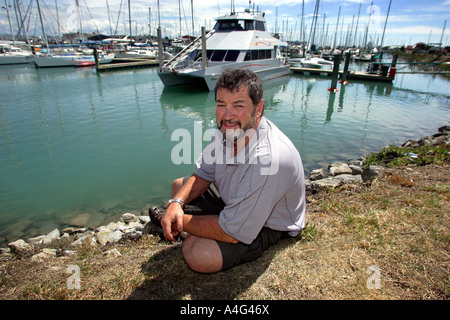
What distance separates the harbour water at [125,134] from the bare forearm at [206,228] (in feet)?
11.8

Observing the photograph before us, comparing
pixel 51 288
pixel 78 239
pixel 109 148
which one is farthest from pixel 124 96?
pixel 51 288

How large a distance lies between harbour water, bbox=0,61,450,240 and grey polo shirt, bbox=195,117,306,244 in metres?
3.88

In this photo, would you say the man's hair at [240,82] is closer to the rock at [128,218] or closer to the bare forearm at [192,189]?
the bare forearm at [192,189]

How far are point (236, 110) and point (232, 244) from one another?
1057 mm

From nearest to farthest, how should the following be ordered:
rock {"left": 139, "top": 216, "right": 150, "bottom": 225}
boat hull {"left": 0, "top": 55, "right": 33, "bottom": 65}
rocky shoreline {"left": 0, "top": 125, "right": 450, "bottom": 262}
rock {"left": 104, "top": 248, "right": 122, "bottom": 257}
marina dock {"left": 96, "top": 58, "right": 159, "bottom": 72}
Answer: rock {"left": 104, "top": 248, "right": 122, "bottom": 257}, rocky shoreline {"left": 0, "top": 125, "right": 450, "bottom": 262}, rock {"left": 139, "top": 216, "right": 150, "bottom": 225}, marina dock {"left": 96, "top": 58, "right": 159, "bottom": 72}, boat hull {"left": 0, "top": 55, "right": 33, "bottom": 65}

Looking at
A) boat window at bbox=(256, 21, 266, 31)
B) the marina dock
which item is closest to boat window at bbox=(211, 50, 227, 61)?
boat window at bbox=(256, 21, 266, 31)

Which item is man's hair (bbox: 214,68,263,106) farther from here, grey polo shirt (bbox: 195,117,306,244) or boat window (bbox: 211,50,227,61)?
boat window (bbox: 211,50,227,61)

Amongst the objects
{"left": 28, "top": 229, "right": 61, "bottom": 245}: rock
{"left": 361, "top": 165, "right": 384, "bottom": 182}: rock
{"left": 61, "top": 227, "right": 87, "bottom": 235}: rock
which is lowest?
{"left": 61, "top": 227, "right": 87, "bottom": 235}: rock

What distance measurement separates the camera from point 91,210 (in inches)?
209

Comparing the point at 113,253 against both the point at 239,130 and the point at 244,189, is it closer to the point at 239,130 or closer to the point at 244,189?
the point at 244,189

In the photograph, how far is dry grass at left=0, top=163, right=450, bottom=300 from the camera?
6.45 feet

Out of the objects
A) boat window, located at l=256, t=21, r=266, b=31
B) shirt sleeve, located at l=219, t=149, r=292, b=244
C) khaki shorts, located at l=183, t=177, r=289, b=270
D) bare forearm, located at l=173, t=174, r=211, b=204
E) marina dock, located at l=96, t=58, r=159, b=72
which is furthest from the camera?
marina dock, located at l=96, t=58, r=159, b=72

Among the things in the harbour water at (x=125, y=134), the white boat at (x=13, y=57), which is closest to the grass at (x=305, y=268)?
the harbour water at (x=125, y=134)
